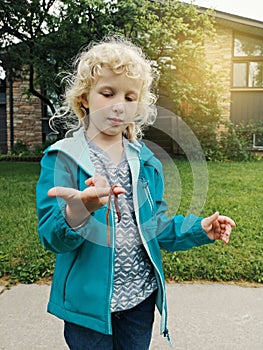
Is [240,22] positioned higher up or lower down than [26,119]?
higher up

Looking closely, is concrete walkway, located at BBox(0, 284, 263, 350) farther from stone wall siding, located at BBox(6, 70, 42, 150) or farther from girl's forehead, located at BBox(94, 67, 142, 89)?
stone wall siding, located at BBox(6, 70, 42, 150)

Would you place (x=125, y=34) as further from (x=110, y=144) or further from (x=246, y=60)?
(x=110, y=144)

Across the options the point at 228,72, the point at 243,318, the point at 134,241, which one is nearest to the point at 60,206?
the point at 134,241

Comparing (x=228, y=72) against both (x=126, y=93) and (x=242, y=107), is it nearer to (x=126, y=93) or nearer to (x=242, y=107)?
(x=242, y=107)

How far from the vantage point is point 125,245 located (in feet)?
4.73

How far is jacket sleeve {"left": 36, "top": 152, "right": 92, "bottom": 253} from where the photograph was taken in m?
1.17

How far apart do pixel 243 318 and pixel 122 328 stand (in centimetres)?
129

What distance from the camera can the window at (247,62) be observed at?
13.2 m

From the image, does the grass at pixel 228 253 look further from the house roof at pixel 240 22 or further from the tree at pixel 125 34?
the house roof at pixel 240 22

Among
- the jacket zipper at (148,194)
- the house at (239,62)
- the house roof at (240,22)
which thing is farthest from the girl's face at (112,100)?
the house roof at (240,22)

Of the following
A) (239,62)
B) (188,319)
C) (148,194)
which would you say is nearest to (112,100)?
(148,194)

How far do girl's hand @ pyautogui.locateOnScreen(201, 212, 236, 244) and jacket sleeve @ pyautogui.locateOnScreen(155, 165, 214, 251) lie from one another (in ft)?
0.07

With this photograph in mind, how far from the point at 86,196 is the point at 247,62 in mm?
13390

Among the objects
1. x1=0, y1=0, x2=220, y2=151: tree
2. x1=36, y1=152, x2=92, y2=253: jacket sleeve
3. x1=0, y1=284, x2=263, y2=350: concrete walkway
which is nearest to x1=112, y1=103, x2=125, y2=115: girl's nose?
x1=36, y1=152, x2=92, y2=253: jacket sleeve
